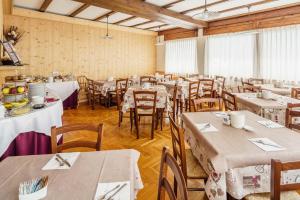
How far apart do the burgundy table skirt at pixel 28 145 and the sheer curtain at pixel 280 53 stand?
5213mm

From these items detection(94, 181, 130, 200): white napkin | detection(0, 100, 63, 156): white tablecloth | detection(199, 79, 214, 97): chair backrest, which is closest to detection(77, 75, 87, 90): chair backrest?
detection(199, 79, 214, 97): chair backrest

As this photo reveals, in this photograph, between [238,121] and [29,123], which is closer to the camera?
[238,121]

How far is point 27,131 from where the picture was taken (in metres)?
1.84

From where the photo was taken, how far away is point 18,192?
83 centimetres

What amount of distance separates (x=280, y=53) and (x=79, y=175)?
5471 millimetres

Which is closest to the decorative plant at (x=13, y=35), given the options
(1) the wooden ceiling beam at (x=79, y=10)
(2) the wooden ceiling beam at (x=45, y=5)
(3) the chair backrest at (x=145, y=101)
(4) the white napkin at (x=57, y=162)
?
(2) the wooden ceiling beam at (x=45, y=5)

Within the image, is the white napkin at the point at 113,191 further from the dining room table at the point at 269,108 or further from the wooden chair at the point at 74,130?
the dining room table at the point at 269,108

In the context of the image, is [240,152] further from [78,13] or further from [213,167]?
[78,13]

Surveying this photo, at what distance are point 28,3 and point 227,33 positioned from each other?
5.25 m

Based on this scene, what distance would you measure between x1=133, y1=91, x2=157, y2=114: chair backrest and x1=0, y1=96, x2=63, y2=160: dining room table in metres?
1.39

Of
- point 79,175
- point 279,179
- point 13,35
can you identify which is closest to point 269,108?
point 279,179

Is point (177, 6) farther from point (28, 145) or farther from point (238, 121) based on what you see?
point (28, 145)

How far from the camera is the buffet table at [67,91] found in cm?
483

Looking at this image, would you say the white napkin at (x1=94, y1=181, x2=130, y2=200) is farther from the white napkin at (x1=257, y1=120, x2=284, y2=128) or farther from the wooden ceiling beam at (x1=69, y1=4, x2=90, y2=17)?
the wooden ceiling beam at (x1=69, y1=4, x2=90, y2=17)
